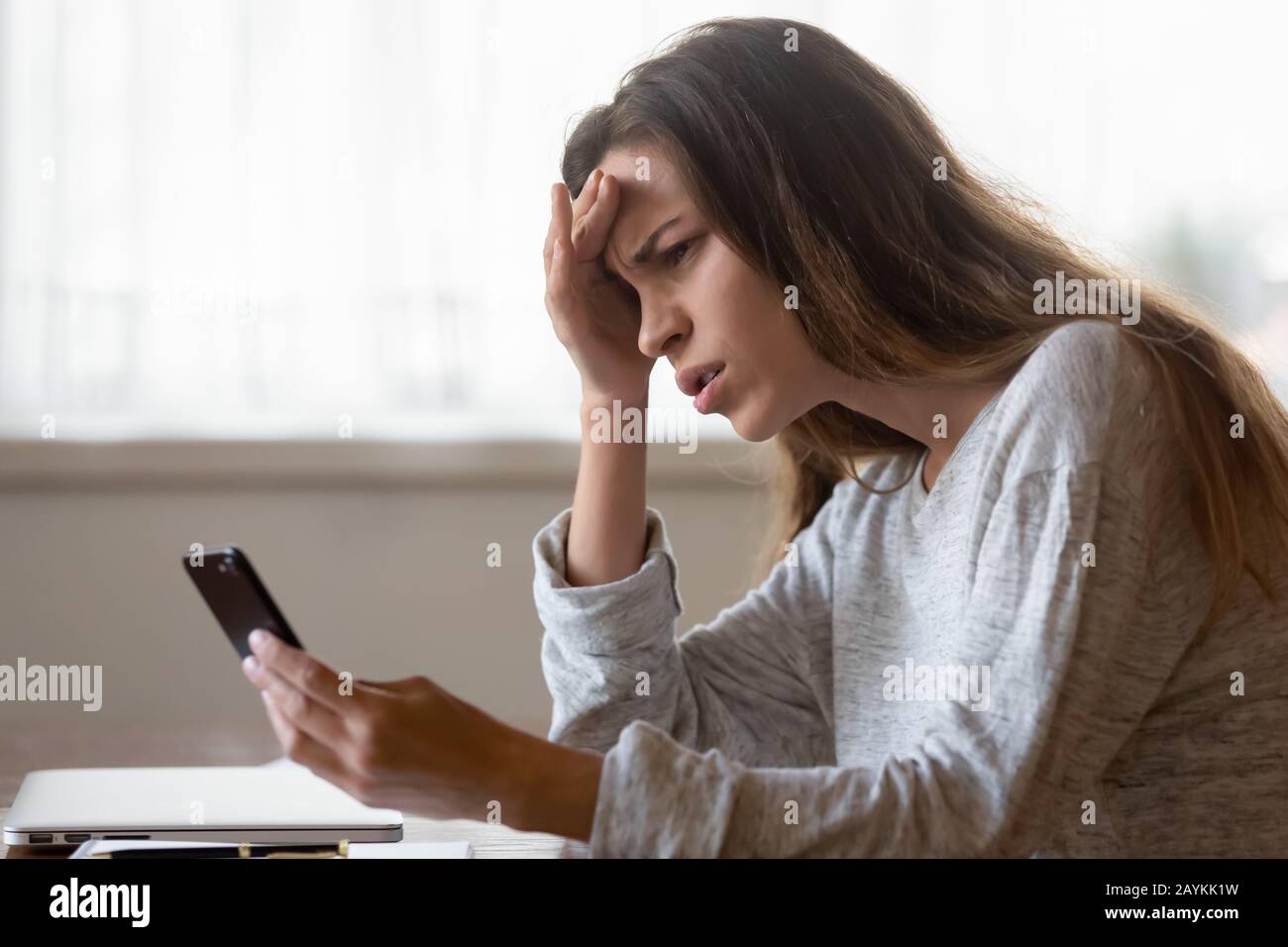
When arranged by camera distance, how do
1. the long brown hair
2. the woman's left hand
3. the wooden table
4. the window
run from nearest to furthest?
the woman's left hand
the wooden table
the long brown hair
the window

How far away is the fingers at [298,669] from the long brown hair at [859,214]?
45 cm

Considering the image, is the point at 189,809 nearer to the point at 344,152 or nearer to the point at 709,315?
the point at 709,315

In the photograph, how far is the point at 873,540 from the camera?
3.36 ft

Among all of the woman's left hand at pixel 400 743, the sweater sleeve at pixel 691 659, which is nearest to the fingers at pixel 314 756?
the woman's left hand at pixel 400 743

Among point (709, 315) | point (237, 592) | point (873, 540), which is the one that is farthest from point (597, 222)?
point (237, 592)

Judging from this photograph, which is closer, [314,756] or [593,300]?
[314,756]

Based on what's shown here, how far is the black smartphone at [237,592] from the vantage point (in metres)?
0.64

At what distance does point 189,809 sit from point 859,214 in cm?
58

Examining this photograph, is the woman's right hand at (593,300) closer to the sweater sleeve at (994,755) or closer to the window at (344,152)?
the sweater sleeve at (994,755)

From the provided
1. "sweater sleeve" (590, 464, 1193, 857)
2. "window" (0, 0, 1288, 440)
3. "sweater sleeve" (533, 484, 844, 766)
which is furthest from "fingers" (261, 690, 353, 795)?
"window" (0, 0, 1288, 440)

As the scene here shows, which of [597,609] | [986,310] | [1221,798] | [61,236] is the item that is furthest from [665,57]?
[61,236]

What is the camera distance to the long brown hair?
2.88 feet

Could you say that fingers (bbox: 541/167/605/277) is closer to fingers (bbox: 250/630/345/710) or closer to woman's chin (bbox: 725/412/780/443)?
woman's chin (bbox: 725/412/780/443)
